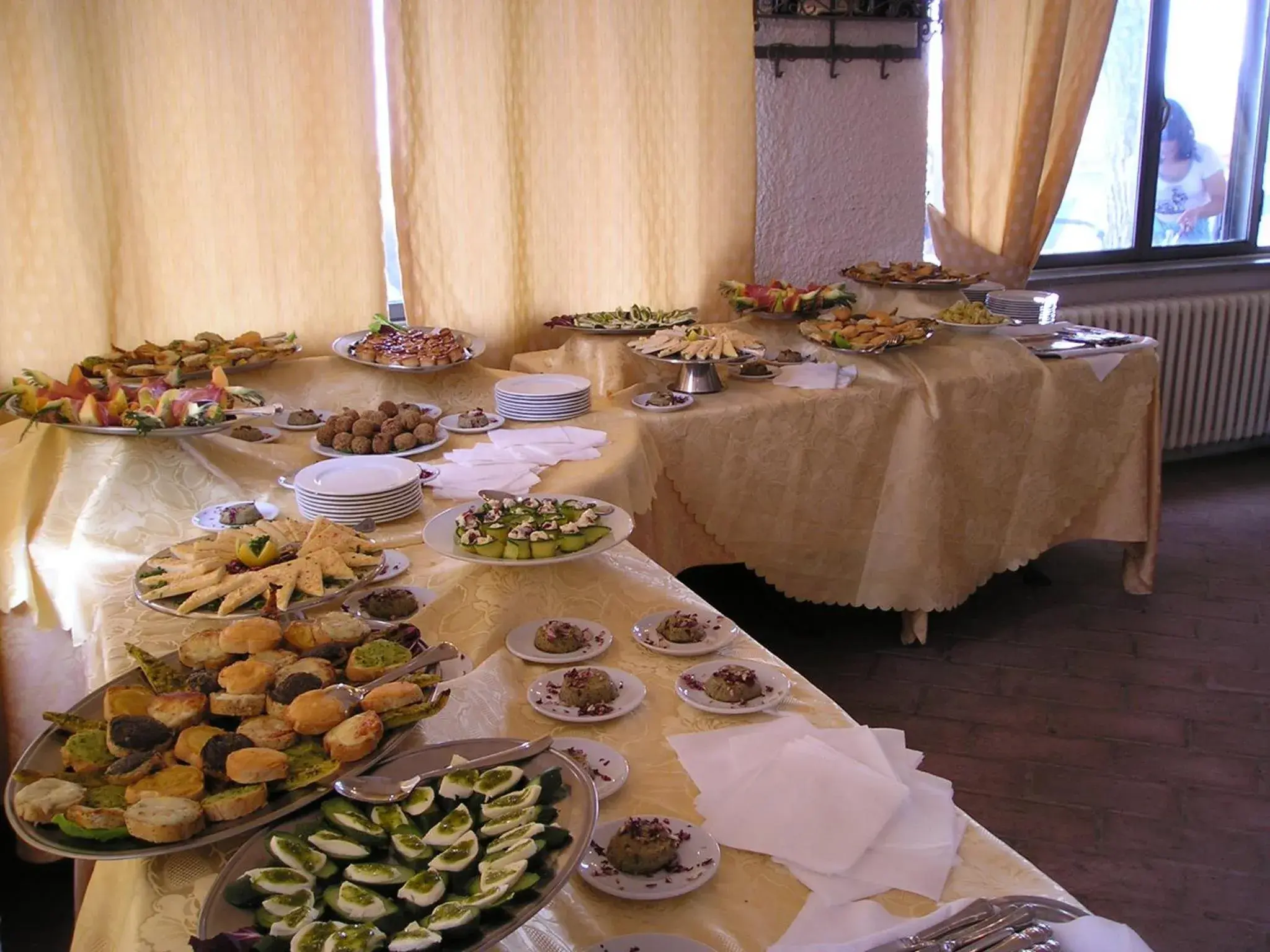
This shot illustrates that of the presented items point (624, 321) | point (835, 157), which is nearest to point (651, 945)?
point (624, 321)

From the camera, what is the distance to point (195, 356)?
226 centimetres

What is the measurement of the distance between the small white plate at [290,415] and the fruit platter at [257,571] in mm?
817

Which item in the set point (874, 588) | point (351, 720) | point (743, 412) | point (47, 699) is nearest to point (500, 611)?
point (351, 720)

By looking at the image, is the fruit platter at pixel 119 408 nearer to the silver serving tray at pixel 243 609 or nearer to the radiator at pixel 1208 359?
the silver serving tray at pixel 243 609

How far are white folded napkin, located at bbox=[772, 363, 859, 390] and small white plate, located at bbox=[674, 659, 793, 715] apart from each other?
141cm

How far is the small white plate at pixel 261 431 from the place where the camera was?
1964 mm

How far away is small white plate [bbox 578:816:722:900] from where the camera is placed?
2.93ft

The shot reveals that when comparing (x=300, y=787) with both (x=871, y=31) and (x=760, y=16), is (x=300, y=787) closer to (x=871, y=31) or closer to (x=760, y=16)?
(x=760, y=16)

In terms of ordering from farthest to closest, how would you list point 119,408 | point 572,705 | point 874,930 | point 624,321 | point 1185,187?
point 1185,187
point 624,321
point 119,408
point 572,705
point 874,930

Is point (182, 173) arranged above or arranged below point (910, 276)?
above

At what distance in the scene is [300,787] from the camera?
87cm

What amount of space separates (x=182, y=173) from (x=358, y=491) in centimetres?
124

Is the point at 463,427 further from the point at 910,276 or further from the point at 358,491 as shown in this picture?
the point at 910,276

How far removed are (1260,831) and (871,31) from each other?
7.79 feet
